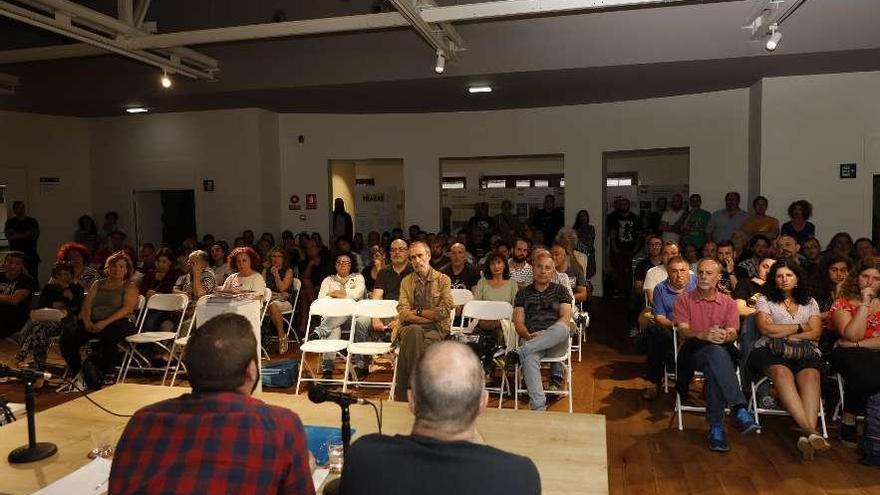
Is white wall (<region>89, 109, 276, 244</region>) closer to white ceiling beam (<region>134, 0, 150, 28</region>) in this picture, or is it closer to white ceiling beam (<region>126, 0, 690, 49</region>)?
white ceiling beam (<region>134, 0, 150, 28</region>)

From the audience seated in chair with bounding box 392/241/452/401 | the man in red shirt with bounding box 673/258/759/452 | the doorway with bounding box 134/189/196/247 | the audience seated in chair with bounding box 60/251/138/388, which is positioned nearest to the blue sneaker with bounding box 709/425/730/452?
the man in red shirt with bounding box 673/258/759/452

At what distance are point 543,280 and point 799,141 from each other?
5.17m

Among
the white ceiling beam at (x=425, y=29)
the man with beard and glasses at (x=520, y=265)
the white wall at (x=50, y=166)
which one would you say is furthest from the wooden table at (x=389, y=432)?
the white wall at (x=50, y=166)

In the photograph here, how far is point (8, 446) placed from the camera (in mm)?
2570

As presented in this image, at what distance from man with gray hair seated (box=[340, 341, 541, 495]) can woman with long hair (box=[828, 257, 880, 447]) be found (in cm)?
363

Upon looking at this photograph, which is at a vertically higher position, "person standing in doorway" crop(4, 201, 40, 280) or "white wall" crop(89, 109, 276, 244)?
"white wall" crop(89, 109, 276, 244)

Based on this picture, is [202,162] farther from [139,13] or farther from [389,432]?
[389,432]

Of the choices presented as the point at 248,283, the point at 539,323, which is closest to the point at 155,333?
the point at 248,283

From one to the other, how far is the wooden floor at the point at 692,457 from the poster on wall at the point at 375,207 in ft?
24.1

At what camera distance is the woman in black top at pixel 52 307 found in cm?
586

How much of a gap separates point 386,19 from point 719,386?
417 cm

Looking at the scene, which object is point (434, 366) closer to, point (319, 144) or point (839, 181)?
point (839, 181)

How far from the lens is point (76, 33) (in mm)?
5891

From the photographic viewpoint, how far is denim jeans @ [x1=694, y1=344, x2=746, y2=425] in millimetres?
4168
